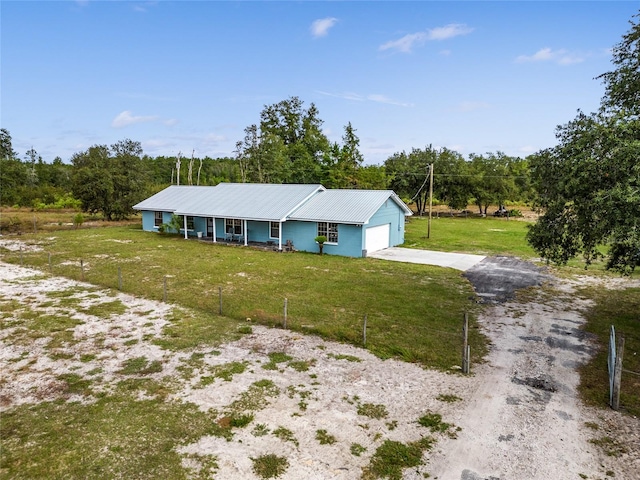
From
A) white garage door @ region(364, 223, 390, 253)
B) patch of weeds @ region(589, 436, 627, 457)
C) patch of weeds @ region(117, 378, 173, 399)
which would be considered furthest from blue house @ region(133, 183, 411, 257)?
patch of weeds @ region(589, 436, 627, 457)

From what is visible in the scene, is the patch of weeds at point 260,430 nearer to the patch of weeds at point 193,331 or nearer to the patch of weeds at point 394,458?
the patch of weeds at point 394,458

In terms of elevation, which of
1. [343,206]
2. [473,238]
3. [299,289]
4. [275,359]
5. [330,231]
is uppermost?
[343,206]

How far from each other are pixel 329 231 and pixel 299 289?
9551 mm

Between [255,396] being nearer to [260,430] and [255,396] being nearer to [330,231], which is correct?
[260,430]

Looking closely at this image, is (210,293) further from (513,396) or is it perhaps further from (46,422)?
(513,396)

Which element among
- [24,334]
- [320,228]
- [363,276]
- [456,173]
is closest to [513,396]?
[363,276]

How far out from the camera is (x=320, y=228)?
85.0 feet

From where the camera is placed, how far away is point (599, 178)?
9.96 m

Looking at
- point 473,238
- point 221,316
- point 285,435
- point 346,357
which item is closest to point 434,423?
point 285,435

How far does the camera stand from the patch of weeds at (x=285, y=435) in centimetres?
678

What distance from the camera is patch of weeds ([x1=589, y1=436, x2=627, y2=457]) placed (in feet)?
21.2

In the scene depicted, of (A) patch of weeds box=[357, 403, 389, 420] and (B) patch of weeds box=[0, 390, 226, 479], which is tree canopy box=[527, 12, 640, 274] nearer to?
(A) patch of weeds box=[357, 403, 389, 420]

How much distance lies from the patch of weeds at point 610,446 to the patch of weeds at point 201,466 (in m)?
6.20

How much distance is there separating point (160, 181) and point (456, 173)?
226 ft
